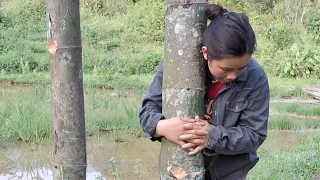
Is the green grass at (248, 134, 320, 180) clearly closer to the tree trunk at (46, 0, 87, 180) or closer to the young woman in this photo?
the young woman

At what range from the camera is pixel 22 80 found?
379 inches

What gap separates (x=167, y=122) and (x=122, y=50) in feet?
37.9

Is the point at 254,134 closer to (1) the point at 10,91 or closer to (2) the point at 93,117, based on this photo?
(2) the point at 93,117

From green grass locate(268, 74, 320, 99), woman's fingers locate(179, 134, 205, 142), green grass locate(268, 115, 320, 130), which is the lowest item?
green grass locate(268, 74, 320, 99)

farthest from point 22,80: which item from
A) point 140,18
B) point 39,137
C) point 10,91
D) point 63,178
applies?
point 63,178

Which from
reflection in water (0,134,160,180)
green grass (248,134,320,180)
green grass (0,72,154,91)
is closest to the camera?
green grass (248,134,320,180)

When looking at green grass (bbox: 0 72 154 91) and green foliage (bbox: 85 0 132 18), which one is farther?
green foliage (bbox: 85 0 132 18)

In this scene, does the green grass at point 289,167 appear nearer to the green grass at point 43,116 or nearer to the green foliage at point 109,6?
the green grass at point 43,116

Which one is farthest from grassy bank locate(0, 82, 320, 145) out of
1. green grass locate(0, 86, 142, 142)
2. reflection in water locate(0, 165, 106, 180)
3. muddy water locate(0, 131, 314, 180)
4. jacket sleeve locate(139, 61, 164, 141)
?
jacket sleeve locate(139, 61, 164, 141)

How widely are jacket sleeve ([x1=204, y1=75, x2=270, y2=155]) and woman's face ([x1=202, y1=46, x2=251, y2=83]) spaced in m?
0.13

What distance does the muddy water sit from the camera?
500 cm

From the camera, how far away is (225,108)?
62.9 inches

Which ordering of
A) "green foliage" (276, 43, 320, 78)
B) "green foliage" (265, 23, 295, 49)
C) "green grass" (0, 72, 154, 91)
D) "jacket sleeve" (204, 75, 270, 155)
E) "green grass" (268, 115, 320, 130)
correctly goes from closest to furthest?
"jacket sleeve" (204, 75, 270, 155), "green grass" (268, 115, 320, 130), "green grass" (0, 72, 154, 91), "green foliage" (276, 43, 320, 78), "green foliage" (265, 23, 295, 49)

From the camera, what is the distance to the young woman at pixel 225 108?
1.44 meters
